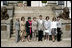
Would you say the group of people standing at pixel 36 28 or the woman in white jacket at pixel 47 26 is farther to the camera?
the woman in white jacket at pixel 47 26

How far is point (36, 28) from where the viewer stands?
13.2 meters

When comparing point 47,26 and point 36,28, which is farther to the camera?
point 47,26

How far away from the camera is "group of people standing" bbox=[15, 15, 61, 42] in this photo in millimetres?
13023

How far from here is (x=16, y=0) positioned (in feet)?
91.4

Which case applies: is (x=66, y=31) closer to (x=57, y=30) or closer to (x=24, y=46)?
(x=57, y=30)

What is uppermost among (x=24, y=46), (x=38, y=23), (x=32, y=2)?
(x=32, y=2)

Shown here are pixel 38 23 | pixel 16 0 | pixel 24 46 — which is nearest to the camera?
pixel 24 46

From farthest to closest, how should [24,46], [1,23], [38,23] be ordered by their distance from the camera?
1. [1,23]
2. [38,23]
3. [24,46]

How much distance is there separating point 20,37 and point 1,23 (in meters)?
1.54

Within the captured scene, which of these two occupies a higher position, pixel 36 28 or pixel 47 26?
pixel 47 26

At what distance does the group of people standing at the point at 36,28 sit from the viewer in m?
13.0

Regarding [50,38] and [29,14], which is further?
[29,14]

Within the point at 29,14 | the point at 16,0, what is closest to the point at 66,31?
the point at 29,14

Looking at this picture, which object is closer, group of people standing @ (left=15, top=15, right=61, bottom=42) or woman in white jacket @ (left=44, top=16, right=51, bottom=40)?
group of people standing @ (left=15, top=15, right=61, bottom=42)
